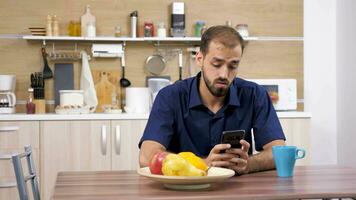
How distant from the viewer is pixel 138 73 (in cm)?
425

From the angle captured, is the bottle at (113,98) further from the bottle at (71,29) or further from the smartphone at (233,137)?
the smartphone at (233,137)

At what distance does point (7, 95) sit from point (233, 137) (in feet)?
8.30

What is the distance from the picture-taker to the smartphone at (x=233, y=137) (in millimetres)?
1816

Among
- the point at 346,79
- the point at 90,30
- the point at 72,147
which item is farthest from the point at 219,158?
the point at 346,79

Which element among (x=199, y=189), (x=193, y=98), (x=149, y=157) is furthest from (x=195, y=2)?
(x=199, y=189)

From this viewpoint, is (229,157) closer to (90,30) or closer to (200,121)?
(200,121)

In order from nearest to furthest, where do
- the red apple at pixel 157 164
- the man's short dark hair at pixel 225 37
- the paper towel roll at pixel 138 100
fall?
1. the red apple at pixel 157 164
2. the man's short dark hair at pixel 225 37
3. the paper towel roll at pixel 138 100

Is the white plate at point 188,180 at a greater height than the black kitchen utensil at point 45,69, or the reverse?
the black kitchen utensil at point 45,69

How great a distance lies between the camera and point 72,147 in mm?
3721

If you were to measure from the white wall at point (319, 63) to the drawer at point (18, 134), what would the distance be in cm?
215

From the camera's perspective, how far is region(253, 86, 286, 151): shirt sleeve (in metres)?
2.31

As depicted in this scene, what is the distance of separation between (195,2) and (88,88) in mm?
1084

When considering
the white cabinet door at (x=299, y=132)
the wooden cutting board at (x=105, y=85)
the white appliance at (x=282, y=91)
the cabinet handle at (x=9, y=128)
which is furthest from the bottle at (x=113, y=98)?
the white cabinet door at (x=299, y=132)

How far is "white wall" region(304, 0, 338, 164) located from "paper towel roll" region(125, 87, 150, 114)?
1342mm
